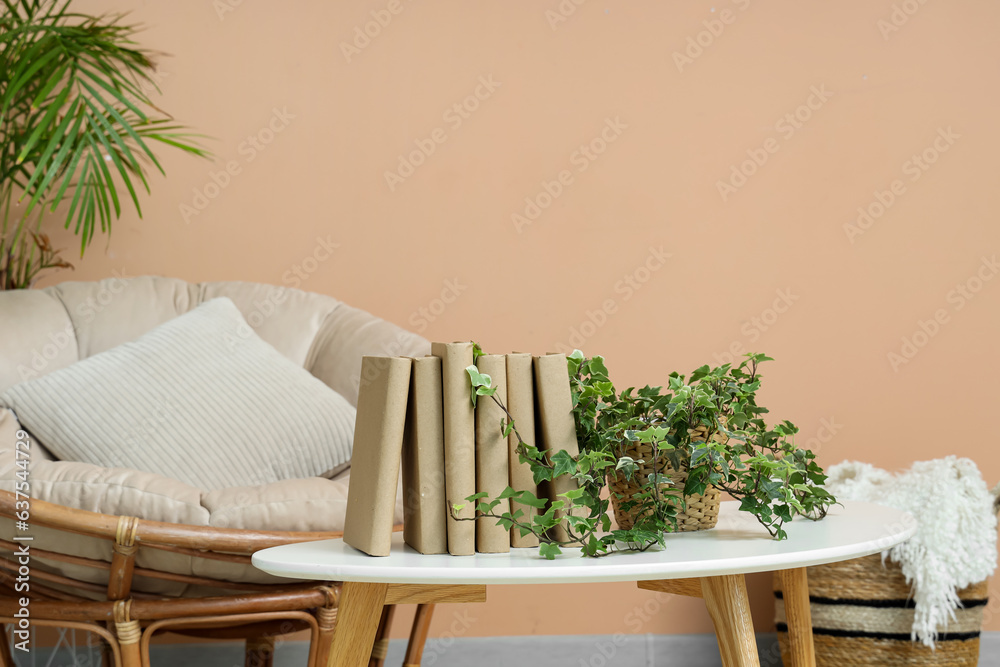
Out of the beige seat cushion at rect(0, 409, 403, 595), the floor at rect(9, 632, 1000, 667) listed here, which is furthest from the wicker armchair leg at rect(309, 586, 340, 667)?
the floor at rect(9, 632, 1000, 667)

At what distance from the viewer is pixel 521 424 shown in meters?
0.87

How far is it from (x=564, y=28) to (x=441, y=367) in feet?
5.35

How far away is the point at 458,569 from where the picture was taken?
72cm

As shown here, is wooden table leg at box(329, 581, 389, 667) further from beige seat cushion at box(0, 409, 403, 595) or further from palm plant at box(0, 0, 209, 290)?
palm plant at box(0, 0, 209, 290)

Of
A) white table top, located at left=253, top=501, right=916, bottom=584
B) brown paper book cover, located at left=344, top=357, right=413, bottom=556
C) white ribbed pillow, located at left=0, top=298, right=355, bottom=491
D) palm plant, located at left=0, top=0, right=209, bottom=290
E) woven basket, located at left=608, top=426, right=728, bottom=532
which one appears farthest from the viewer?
palm plant, located at left=0, top=0, right=209, bottom=290

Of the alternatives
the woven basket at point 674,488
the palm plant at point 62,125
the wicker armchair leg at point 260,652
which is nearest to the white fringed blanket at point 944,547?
the woven basket at point 674,488

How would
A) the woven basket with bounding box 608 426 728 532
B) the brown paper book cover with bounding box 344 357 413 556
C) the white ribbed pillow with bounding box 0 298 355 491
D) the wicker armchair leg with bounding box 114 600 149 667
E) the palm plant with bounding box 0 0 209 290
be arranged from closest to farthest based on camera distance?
1. the brown paper book cover with bounding box 344 357 413 556
2. the woven basket with bounding box 608 426 728 532
3. the wicker armchair leg with bounding box 114 600 149 667
4. the white ribbed pillow with bounding box 0 298 355 491
5. the palm plant with bounding box 0 0 209 290

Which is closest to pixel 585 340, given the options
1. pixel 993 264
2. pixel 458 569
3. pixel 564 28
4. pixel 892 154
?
pixel 564 28

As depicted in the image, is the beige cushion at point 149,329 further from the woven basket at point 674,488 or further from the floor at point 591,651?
the floor at point 591,651

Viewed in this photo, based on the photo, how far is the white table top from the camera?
2.36 ft

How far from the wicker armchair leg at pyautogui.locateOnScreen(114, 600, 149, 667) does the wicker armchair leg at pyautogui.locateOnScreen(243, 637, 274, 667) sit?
616 mm

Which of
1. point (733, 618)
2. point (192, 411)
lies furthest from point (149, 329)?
point (733, 618)

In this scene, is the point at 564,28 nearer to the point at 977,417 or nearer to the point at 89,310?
the point at 89,310

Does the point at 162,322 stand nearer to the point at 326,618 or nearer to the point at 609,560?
the point at 326,618
